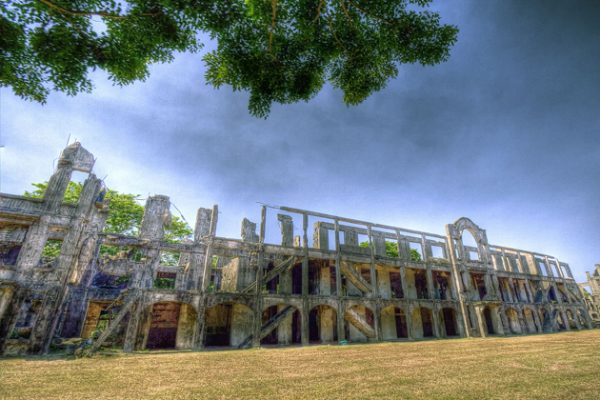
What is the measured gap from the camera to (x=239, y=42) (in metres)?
5.96

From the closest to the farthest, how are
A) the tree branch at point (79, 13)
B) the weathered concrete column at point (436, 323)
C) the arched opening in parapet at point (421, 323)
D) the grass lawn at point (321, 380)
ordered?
the tree branch at point (79, 13) < the grass lawn at point (321, 380) < the weathered concrete column at point (436, 323) < the arched opening in parapet at point (421, 323)

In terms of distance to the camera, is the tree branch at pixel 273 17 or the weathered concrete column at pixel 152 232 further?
the weathered concrete column at pixel 152 232

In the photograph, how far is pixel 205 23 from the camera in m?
5.43

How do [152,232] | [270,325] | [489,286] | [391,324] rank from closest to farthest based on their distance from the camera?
[270,325] → [152,232] → [391,324] → [489,286]

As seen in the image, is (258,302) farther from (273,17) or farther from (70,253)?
(273,17)

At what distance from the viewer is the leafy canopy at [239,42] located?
16.5ft

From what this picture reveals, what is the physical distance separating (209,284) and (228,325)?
11.3 feet

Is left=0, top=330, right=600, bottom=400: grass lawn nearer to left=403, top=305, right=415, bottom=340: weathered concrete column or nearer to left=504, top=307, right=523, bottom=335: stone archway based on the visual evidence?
left=403, top=305, right=415, bottom=340: weathered concrete column

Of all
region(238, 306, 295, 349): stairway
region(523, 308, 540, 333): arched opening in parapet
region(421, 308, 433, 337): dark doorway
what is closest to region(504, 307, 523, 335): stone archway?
region(523, 308, 540, 333): arched opening in parapet

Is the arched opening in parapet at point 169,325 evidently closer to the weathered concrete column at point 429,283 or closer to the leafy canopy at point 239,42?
the leafy canopy at point 239,42

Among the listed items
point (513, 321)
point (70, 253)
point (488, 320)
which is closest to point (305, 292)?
point (70, 253)

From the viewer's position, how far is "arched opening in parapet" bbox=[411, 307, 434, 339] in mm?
23297

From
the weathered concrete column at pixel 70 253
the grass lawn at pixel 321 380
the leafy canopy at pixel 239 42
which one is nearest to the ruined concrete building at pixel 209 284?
the weathered concrete column at pixel 70 253

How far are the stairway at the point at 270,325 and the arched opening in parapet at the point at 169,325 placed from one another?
3162 millimetres
